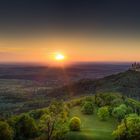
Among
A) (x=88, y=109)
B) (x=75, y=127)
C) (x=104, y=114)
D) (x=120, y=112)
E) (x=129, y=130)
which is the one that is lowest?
(x=75, y=127)

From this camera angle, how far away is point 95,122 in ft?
469

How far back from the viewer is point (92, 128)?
130 metres

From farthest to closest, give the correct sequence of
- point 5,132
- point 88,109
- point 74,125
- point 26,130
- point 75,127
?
point 88,109 → point 74,125 → point 75,127 → point 26,130 → point 5,132

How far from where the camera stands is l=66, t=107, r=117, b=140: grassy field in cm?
10962

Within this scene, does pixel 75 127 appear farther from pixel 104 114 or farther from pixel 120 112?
pixel 104 114

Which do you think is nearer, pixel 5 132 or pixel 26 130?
pixel 5 132

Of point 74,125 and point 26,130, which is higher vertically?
point 74,125

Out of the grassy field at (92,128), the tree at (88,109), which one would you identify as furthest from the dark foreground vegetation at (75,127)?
the tree at (88,109)

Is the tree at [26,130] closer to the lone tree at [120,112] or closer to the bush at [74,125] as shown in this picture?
the bush at [74,125]

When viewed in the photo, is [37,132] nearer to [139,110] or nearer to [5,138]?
[5,138]

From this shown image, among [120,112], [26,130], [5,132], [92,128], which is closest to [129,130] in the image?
[92,128]

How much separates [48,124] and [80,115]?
188ft

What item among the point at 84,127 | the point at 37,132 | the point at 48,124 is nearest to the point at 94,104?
the point at 84,127

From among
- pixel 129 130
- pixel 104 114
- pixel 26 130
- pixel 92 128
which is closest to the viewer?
pixel 129 130
